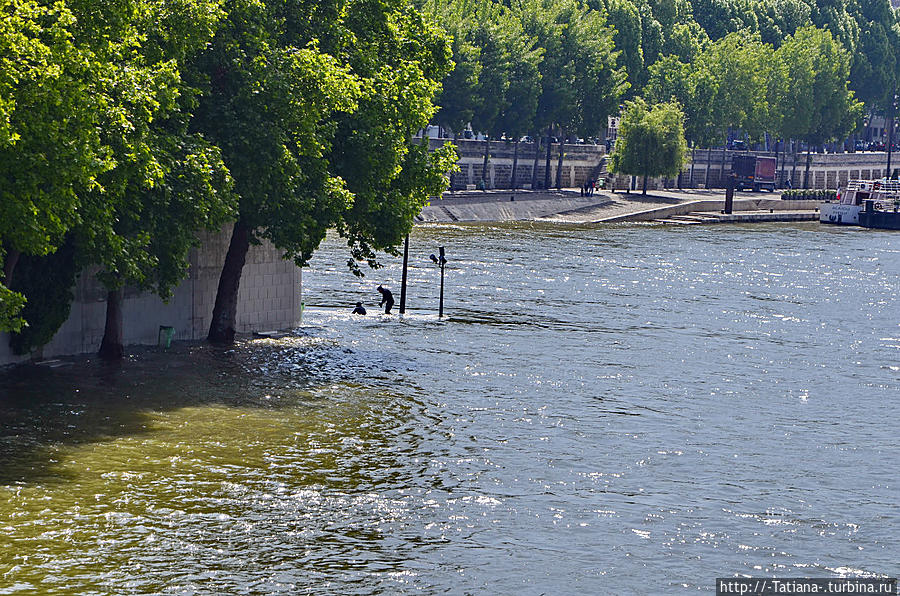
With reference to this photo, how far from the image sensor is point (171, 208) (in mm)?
39281

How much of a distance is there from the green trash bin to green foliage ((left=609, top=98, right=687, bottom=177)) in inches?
3951

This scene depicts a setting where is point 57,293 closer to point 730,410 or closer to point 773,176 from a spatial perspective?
point 730,410

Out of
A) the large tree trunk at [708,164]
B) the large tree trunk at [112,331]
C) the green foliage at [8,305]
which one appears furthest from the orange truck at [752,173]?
the green foliage at [8,305]

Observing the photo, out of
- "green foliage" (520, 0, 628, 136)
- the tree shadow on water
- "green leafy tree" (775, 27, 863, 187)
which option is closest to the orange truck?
"green leafy tree" (775, 27, 863, 187)

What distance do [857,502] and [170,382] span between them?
19.5m

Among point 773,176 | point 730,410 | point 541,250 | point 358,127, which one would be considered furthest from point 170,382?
point 773,176

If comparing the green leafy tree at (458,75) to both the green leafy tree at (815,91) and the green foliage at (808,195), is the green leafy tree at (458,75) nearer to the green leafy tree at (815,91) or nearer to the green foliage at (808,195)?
the green foliage at (808,195)

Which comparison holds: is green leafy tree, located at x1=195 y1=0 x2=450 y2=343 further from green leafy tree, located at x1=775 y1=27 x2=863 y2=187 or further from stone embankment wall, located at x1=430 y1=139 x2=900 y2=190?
green leafy tree, located at x1=775 y1=27 x2=863 y2=187

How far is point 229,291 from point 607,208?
283ft

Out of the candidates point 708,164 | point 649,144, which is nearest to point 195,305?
point 649,144

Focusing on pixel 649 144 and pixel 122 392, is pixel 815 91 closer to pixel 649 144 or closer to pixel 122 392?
pixel 649 144

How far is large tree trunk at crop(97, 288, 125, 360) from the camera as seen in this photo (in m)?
41.4

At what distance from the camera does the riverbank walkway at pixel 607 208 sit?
4604 inches

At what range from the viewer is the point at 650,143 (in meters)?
140
